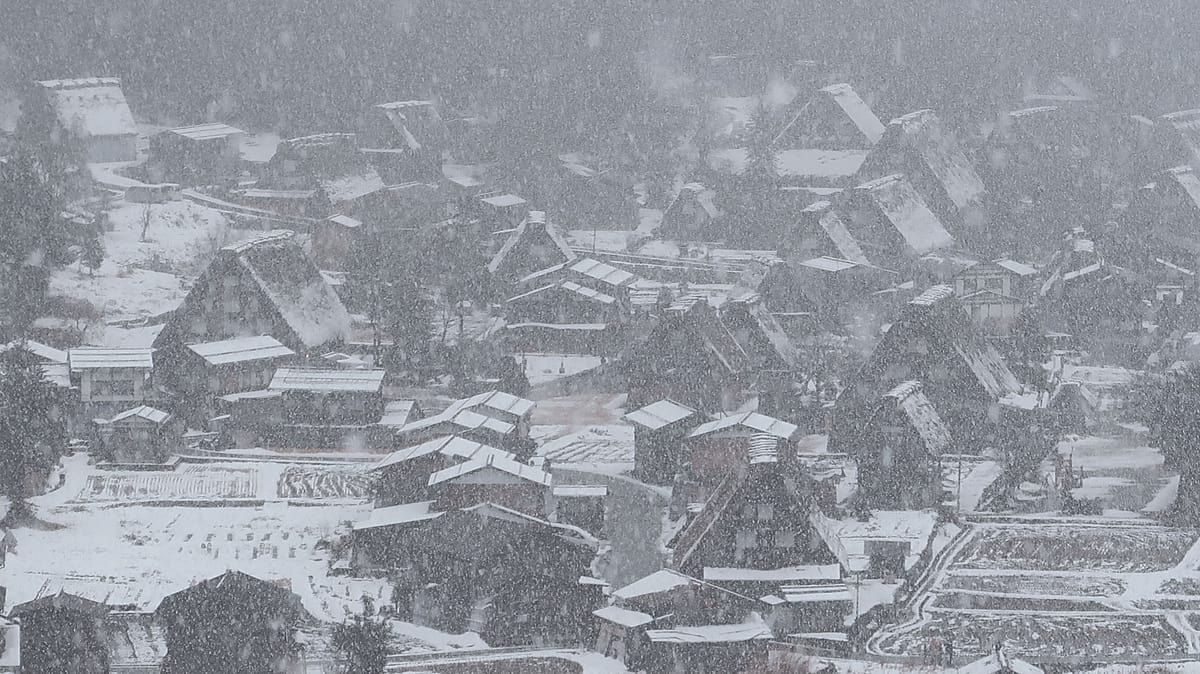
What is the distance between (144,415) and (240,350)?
279cm

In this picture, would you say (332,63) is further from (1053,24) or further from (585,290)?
(1053,24)

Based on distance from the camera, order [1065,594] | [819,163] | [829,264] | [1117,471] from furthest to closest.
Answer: [819,163], [829,264], [1117,471], [1065,594]

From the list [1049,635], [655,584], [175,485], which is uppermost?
[175,485]

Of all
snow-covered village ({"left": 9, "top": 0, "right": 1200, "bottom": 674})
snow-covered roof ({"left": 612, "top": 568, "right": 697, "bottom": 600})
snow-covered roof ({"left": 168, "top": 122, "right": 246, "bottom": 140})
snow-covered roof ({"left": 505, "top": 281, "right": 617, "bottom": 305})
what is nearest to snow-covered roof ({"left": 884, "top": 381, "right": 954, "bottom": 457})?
snow-covered village ({"left": 9, "top": 0, "right": 1200, "bottom": 674})

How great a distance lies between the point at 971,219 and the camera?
33.6m

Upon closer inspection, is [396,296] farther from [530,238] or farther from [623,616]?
[623,616]

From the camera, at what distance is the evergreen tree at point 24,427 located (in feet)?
61.7

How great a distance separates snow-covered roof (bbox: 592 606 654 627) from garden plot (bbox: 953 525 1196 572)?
438 centimetres

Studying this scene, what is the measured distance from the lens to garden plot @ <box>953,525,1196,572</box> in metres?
18.0

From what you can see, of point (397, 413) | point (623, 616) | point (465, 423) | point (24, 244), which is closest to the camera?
point (623, 616)

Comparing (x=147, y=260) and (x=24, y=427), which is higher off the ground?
(x=147, y=260)

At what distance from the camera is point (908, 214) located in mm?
32375

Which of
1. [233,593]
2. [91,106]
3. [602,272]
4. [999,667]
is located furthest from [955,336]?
[91,106]

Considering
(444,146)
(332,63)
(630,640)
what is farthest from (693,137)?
(630,640)
